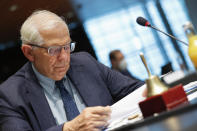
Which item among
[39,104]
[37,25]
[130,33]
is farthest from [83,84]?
[130,33]

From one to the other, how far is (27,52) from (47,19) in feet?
0.83

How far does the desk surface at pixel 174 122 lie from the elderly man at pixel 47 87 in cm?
90

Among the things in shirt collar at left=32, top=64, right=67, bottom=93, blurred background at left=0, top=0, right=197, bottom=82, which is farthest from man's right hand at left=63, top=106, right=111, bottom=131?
blurred background at left=0, top=0, right=197, bottom=82

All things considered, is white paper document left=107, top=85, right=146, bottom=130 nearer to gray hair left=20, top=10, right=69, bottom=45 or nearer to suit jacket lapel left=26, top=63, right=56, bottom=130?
suit jacket lapel left=26, top=63, right=56, bottom=130

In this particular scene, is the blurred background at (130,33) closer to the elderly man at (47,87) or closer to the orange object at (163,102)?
the elderly man at (47,87)

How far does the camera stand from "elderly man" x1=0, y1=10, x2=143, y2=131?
1.92 m

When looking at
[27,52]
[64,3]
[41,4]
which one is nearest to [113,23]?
[64,3]

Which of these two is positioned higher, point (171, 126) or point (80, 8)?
point (80, 8)

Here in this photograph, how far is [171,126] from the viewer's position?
36.7 inches

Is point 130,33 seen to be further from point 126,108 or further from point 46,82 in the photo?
point 126,108

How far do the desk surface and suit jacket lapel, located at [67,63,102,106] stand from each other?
1038 mm

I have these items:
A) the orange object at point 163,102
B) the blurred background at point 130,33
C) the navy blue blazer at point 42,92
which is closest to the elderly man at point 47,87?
the navy blue blazer at point 42,92

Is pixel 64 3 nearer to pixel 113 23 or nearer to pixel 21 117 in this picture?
pixel 113 23

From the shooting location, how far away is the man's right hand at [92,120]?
4.88ft
